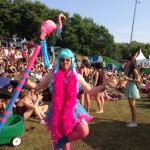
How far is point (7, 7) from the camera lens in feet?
154

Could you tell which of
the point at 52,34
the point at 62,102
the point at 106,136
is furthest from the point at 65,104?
the point at 52,34

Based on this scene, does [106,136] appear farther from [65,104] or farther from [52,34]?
[52,34]

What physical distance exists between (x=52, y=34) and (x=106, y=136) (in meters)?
32.4

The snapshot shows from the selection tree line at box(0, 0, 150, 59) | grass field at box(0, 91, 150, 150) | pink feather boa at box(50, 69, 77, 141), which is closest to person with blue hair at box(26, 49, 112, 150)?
pink feather boa at box(50, 69, 77, 141)

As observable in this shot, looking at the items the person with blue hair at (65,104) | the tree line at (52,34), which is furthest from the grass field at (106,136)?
the tree line at (52,34)

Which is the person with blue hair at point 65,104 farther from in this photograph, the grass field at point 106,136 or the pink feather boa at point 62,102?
the grass field at point 106,136

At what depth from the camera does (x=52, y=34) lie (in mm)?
37281

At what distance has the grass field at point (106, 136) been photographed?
5.14 m

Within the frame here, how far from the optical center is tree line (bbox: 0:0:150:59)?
4616cm

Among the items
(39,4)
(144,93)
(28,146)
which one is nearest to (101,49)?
(39,4)

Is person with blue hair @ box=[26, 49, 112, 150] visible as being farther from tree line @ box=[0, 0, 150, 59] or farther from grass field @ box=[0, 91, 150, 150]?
tree line @ box=[0, 0, 150, 59]

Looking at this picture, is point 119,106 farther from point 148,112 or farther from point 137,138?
point 137,138

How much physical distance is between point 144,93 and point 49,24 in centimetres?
1033

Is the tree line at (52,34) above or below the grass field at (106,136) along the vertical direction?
above
